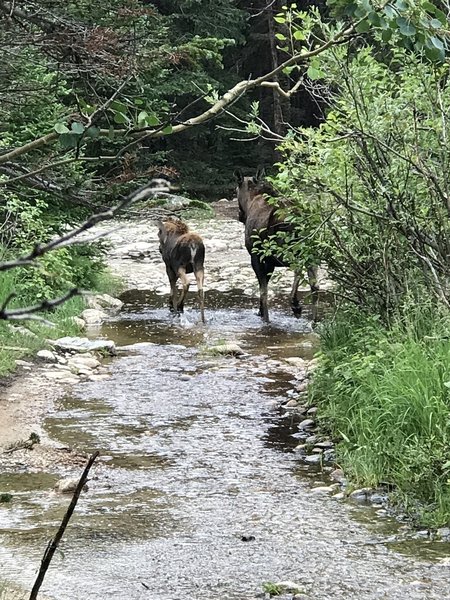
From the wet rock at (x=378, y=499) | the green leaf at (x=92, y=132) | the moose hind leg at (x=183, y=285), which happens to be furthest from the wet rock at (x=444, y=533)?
the moose hind leg at (x=183, y=285)

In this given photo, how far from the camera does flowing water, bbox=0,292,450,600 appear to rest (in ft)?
15.9

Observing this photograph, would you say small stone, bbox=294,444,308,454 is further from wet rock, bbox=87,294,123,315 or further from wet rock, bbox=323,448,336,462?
wet rock, bbox=87,294,123,315

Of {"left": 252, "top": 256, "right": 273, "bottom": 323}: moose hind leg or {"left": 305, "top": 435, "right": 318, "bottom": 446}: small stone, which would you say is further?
{"left": 252, "top": 256, "right": 273, "bottom": 323}: moose hind leg

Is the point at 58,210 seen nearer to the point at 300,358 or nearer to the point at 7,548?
the point at 300,358

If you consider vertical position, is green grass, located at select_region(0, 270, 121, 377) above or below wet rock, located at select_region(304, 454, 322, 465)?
above

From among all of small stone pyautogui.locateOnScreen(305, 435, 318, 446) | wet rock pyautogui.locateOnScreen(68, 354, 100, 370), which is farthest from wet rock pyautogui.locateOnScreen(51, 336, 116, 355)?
small stone pyautogui.locateOnScreen(305, 435, 318, 446)

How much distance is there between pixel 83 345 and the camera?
37.6ft

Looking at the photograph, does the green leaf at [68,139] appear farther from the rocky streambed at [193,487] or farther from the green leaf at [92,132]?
the rocky streambed at [193,487]

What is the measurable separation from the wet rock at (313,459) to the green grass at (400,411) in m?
0.19

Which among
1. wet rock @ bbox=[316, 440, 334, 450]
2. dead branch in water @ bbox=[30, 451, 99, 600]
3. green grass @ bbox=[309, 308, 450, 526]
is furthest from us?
wet rock @ bbox=[316, 440, 334, 450]

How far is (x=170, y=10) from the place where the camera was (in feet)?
102

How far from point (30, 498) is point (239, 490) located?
1.46 metres

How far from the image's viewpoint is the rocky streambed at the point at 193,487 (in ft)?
16.1

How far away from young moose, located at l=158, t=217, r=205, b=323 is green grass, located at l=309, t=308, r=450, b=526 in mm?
5982
